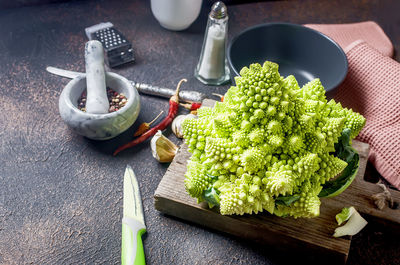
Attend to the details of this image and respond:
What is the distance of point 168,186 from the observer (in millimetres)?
786

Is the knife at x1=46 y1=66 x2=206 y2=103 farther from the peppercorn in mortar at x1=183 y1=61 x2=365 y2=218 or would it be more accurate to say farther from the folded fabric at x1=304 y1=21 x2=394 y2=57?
the folded fabric at x1=304 y1=21 x2=394 y2=57

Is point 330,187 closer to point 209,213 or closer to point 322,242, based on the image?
point 322,242

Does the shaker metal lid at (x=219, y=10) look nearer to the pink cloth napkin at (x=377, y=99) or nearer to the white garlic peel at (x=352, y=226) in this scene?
the pink cloth napkin at (x=377, y=99)

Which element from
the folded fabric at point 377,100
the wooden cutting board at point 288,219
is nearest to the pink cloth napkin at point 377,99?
the folded fabric at point 377,100

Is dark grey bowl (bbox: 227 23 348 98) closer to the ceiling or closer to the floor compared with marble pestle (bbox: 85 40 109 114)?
closer to the ceiling

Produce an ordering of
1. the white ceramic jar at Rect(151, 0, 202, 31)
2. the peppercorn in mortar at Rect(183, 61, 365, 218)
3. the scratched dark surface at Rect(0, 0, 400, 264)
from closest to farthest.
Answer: the peppercorn in mortar at Rect(183, 61, 365, 218)
the scratched dark surface at Rect(0, 0, 400, 264)
the white ceramic jar at Rect(151, 0, 202, 31)

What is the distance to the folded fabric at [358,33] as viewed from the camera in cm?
117

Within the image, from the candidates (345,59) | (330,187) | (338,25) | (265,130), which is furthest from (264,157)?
(338,25)

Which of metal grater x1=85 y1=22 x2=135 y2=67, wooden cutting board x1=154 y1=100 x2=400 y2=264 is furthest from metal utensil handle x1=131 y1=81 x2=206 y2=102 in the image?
wooden cutting board x1=154 y1=100 x2=400 y2=264

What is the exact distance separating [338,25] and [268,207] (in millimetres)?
796

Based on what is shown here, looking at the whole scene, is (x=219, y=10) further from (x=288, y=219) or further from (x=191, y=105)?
(x=288, y=219)

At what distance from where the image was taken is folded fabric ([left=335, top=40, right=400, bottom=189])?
0.90 meters

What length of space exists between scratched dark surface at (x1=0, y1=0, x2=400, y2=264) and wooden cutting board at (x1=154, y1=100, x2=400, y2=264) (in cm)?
3

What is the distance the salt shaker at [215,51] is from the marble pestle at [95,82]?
28 centimetres
